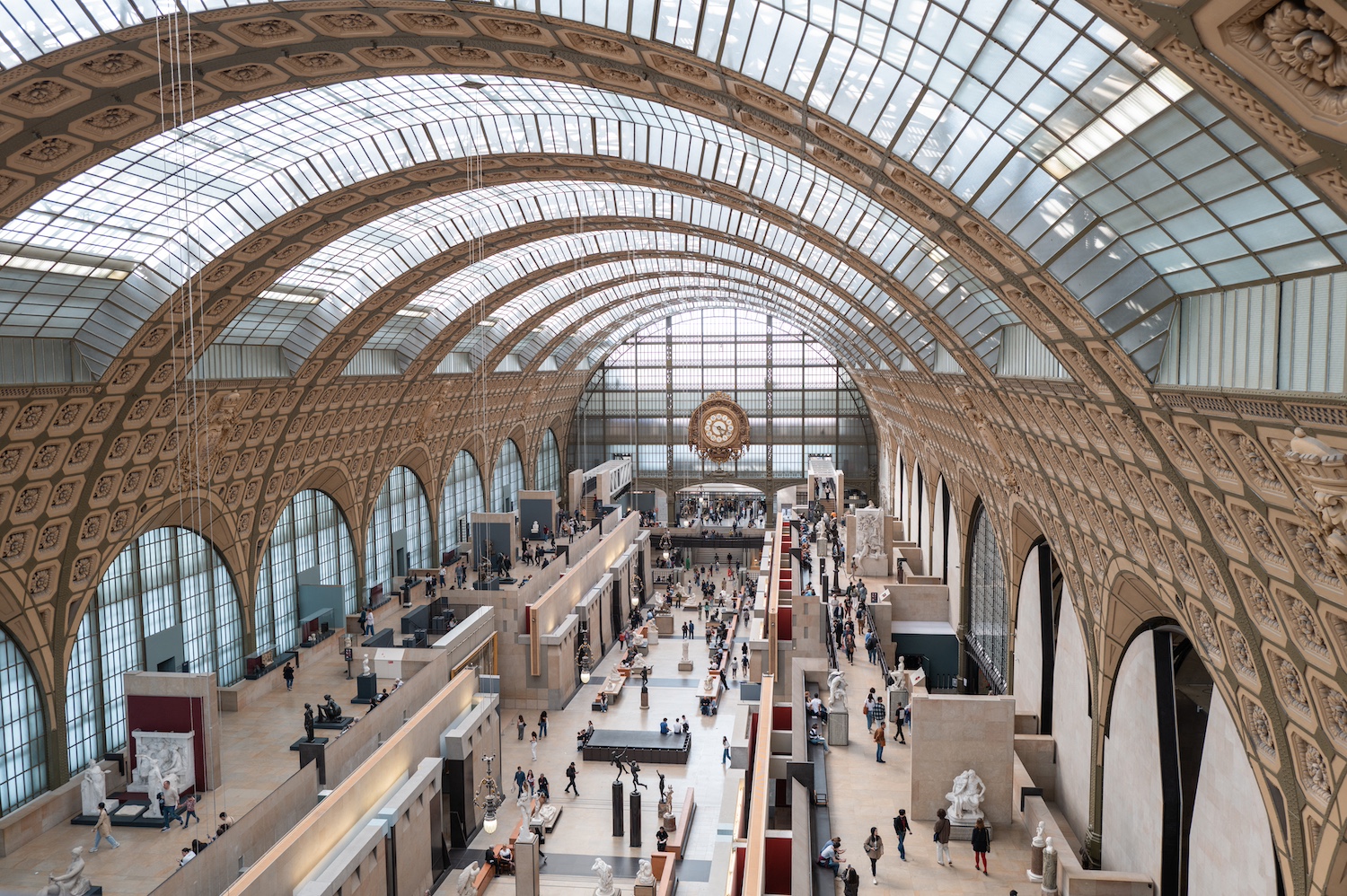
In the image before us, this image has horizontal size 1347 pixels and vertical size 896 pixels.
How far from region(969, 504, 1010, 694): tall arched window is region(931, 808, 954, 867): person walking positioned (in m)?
13.5

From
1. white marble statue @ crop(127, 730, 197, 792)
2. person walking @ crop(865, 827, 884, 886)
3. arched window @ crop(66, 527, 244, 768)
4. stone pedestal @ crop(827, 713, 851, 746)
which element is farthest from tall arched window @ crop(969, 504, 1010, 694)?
arched window @ crop(66, 527, 244, 768)

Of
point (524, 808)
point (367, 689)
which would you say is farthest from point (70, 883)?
point (367, 689)

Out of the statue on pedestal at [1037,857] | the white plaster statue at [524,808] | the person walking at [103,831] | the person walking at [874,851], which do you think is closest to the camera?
the person walking at [874,851]

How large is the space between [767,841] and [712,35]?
13.9 meters

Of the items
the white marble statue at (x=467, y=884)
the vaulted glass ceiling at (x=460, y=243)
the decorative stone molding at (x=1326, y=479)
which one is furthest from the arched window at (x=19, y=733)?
the decorative stone molding at (x=1326, y=479)

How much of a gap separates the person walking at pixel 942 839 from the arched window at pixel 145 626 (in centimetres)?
2313

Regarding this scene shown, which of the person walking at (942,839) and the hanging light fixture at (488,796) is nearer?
the person walking at (942,839)

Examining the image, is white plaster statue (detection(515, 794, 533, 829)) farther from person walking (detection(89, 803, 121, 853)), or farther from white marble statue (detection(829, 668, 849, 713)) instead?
person walking (detection(89, 803, 121, 853))

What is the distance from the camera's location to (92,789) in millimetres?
26156

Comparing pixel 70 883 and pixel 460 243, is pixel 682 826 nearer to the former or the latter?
pixel 70 883

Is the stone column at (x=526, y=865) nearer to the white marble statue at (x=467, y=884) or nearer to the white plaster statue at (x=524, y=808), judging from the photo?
the white marble statue at (x=467, y=884)

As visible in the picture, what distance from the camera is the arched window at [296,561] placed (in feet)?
133

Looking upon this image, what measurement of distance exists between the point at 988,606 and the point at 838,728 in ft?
43.9

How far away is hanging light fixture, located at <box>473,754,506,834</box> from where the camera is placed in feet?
98.1
